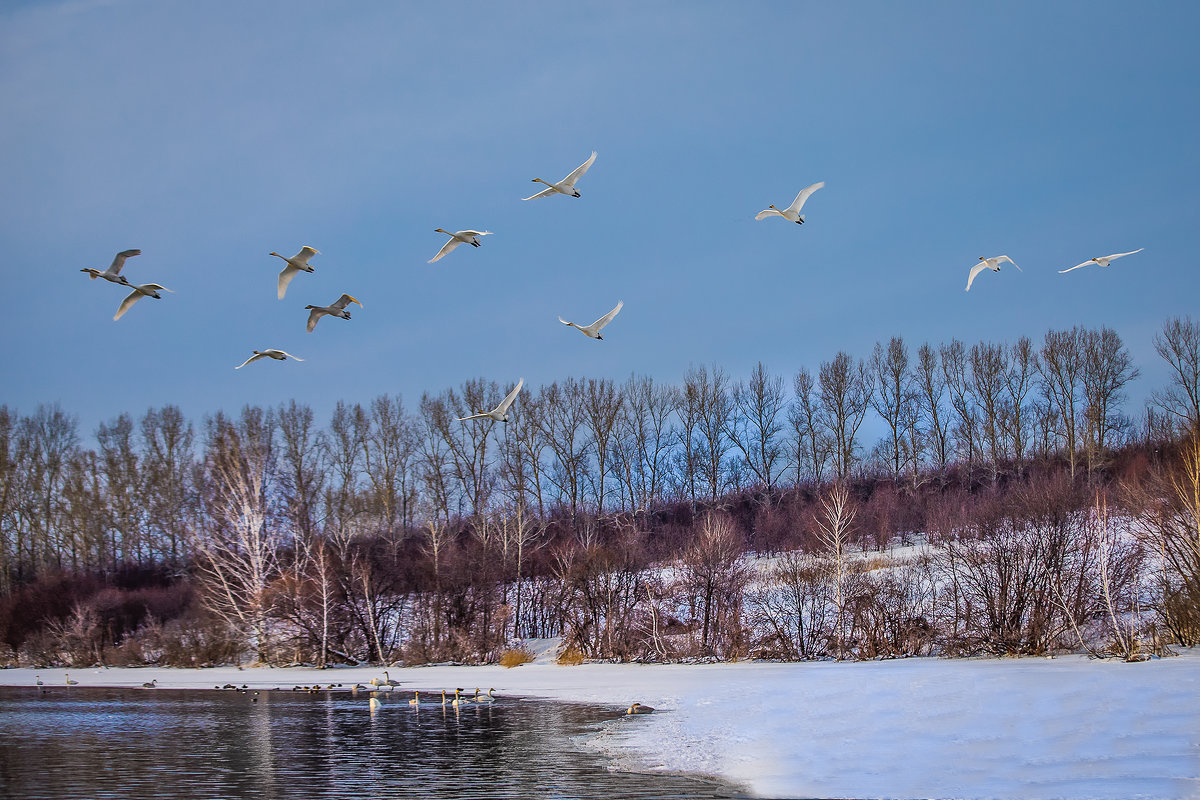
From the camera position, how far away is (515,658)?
38.6 meters

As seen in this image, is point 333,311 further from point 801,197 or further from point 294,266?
point 801,197

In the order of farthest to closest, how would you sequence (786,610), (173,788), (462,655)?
(462,655) < (786,610) < (173,788)

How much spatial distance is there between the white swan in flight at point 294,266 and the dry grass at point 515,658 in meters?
21.8

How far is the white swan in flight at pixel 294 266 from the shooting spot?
66.9ft

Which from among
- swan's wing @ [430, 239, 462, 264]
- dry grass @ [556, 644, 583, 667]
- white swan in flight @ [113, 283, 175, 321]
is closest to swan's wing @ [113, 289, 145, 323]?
white swan in flight @ [113, 283, 175, 321]

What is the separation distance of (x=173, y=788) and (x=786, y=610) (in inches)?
977

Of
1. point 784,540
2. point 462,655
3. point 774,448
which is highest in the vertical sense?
point 774,448

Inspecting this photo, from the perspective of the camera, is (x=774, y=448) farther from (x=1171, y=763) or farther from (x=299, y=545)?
(x=1171, y=763)

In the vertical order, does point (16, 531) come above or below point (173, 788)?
above

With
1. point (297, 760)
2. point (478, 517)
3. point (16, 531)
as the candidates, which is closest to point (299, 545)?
point (478, 517)

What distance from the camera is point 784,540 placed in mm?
52000

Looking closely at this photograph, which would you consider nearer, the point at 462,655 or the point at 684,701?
the point at 684,701

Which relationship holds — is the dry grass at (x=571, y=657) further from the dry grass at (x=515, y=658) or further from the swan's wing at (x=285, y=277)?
the swan's wing at (x=285, y=277)

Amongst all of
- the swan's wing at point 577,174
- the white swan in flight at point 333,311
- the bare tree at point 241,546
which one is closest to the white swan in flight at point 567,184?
the swan's wing at point 577,174
